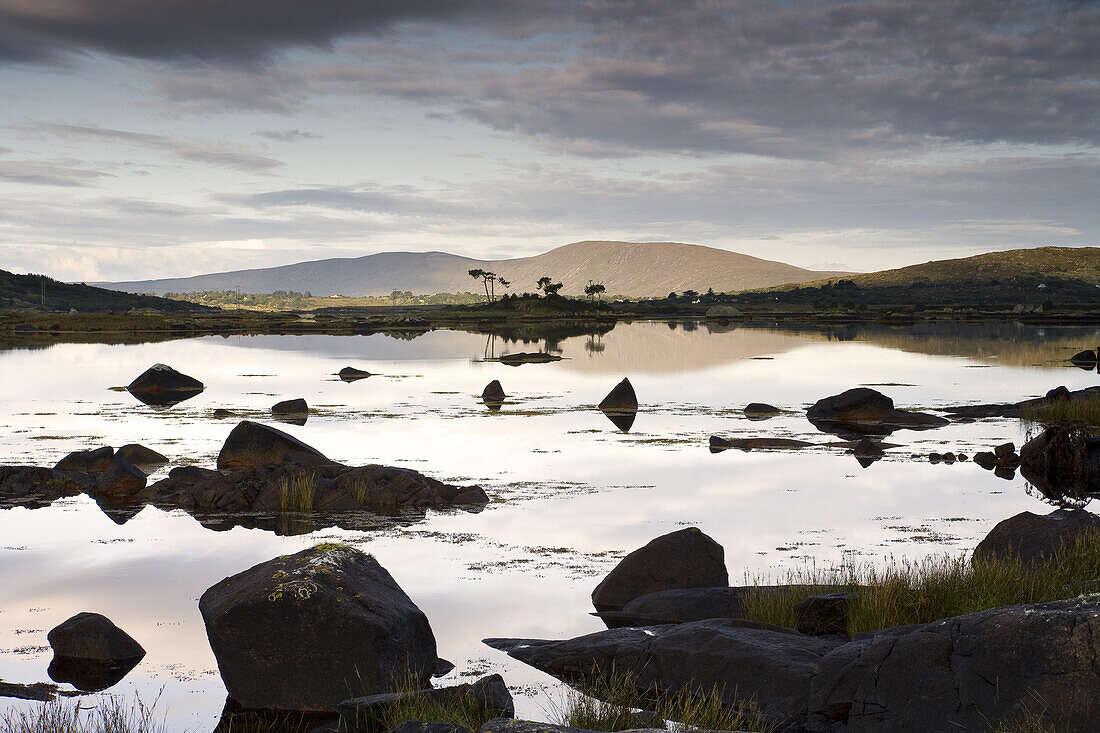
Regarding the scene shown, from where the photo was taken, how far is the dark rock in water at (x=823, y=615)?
38.3ft

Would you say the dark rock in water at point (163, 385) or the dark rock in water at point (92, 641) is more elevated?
the dark rock in water at point (163, 385)

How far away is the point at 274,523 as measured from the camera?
749 inches

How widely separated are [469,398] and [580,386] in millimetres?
7630

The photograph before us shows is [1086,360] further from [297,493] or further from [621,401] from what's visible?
[297,493]

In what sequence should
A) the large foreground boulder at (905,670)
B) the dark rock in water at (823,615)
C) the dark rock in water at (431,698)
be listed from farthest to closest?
the dark rock in water at (823,615)
the dark rock in water at (431,698)
the large foreground boulder at (905,670)

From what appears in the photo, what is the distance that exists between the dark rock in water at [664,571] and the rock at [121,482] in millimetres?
12112

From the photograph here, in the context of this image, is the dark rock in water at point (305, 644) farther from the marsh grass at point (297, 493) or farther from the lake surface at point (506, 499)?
the marsh grass at point (297, 493)

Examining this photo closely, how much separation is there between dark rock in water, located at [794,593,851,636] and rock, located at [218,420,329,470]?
14150mm

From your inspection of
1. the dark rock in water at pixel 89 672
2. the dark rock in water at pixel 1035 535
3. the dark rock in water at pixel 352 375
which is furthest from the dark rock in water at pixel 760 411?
the dark rock in water at pixel 89 672

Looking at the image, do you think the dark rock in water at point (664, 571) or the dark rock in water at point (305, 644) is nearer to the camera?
the dark rock in water at point (305, 644)

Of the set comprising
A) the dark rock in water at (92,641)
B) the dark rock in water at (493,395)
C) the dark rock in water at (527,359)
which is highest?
the dark rock in water at (527,359)

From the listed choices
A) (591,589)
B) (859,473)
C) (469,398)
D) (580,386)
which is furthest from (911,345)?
(591,589)

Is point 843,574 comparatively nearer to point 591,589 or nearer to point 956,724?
point 591,589

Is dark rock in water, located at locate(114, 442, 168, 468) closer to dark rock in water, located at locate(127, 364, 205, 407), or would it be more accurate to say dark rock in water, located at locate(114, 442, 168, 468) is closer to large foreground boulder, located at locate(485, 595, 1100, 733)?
large foreground boulder, located at locate(485, 595, 1100, 733)
